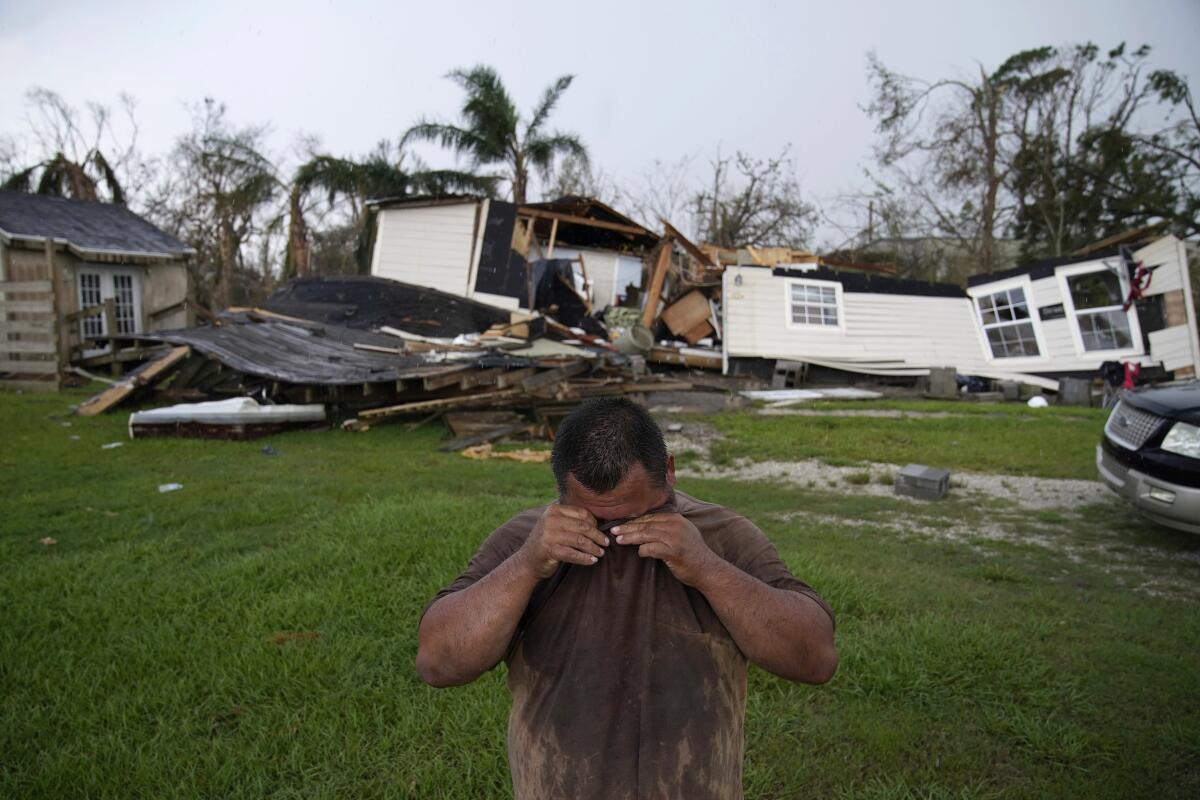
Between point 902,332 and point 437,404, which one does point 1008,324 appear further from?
point 437,404

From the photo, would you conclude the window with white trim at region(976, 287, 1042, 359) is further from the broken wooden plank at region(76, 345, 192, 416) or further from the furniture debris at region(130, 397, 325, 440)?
the broken wooden plank at region(76, 345, 192, 416)

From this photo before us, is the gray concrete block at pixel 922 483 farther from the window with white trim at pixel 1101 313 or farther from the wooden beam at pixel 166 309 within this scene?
the wooden beam at pixel 166 309

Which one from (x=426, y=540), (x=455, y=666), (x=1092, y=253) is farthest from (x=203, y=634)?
(x=1092, y=253)

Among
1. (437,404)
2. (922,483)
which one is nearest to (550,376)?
(437,404)

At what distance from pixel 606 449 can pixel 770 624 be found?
0.46 meters

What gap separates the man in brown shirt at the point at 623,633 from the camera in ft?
4.56

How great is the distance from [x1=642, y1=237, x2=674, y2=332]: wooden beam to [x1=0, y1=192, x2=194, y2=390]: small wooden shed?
12091 mm

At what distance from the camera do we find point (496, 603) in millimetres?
1408

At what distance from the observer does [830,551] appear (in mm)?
5547

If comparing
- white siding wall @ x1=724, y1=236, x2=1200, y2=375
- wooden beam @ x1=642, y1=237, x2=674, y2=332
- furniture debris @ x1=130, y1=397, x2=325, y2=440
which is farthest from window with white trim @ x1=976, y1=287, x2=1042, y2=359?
furniture debris @ x1=130, y1=397, x2=325, y2=440

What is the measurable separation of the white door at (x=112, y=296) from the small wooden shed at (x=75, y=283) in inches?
0.9

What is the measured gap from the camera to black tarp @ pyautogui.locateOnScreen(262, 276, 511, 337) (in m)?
16.5

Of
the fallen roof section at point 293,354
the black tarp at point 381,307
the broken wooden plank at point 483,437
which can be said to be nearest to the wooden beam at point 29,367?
the fallen roof section at point 293,354

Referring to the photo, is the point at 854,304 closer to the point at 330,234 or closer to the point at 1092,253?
the point at 1092,253
